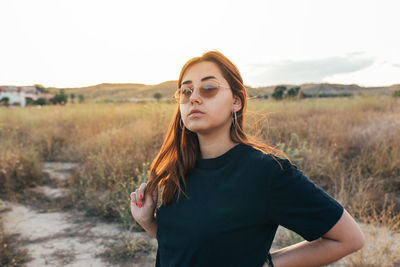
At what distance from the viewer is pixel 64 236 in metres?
3.79

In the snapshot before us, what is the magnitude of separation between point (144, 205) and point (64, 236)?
2882 mm

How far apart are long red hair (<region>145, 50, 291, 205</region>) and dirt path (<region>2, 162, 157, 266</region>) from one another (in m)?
2.08

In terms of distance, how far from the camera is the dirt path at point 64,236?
3268 mm

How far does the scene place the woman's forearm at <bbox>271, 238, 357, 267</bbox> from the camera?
1.10 metres

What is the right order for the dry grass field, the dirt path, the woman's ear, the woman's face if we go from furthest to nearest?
the dry grass field → the dirt path → the woman's ear → the woman's face

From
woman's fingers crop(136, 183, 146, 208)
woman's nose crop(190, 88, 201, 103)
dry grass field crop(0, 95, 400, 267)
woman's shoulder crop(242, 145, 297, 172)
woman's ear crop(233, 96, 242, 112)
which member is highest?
woman's nose crop(190, 88, 201, 103)

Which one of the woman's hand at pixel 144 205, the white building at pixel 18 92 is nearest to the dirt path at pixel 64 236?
the woman's hand at pixel 144 205

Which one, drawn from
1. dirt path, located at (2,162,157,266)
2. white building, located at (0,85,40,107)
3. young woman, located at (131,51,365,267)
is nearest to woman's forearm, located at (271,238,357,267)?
young woman, located at (131,51,365,267)

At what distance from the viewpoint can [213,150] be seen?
1381 millimetres

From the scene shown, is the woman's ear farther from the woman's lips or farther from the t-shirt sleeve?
the t-shirt sleeve

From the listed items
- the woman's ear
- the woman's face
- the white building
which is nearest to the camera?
the woman's face

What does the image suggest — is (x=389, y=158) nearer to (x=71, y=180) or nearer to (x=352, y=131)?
(x=352, y=131)

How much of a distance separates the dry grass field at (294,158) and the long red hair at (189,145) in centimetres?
124

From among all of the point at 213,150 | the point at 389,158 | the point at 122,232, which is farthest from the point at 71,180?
the point at 389,158
